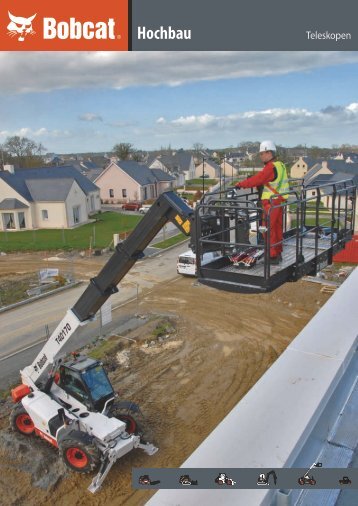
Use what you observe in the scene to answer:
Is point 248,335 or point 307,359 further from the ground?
point 307,359

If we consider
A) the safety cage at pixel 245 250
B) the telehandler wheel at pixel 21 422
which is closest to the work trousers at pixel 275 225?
the safety cage at pixel 245 250

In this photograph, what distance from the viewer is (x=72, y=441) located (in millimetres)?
10016

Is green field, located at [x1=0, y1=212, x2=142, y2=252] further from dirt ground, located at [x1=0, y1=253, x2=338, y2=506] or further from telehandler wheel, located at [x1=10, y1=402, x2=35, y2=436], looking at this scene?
telehandler wheel, located at [x1=10, y1=402, x2=35, y2=436]

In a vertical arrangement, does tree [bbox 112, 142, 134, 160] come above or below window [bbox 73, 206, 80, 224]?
above

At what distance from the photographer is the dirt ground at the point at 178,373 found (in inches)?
407

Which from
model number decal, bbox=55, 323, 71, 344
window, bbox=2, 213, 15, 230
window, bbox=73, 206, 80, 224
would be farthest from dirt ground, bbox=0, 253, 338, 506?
window, bbox=2, 213, 15, 230

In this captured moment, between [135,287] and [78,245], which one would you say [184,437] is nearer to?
[135,287]

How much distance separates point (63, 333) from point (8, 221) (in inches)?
1315

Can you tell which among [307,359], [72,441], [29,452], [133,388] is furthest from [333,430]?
[133,388]

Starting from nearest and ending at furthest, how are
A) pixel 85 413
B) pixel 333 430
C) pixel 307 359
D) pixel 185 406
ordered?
pixel 333 430 < pixel 307 359 < pixel 85 413 < pixel 185 406

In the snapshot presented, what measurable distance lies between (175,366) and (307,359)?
33.9ft

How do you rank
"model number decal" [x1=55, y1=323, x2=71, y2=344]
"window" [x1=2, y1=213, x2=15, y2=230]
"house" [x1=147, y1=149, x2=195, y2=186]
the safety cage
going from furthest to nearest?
"house" [x1=147, y1=149, x2=195, y2=186]
"window" [x1=2, y1=213, x2=15, y2=230]
"model number decal" [x1=55, y1=323, x2=71, y2=344]
the safety cage

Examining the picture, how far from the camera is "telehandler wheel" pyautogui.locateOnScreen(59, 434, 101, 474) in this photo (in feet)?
32.5

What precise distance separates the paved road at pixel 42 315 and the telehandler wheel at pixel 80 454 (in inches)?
204
